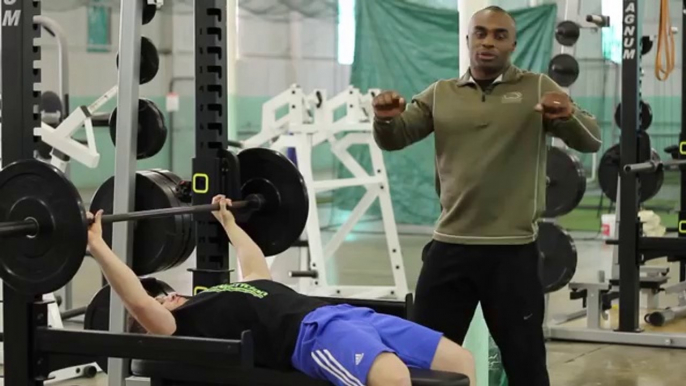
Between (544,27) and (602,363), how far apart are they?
384 centimetres

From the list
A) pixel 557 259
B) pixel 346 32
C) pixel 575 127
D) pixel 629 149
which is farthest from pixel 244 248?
pixel 346 32

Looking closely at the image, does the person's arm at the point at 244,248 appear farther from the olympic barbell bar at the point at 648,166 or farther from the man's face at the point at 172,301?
the olympic barbell bar at the point at 648,166

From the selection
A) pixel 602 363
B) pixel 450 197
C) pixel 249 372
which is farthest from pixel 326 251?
pixel 249 372

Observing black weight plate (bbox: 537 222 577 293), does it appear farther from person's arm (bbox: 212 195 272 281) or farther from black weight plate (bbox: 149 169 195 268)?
person's arm (bbox: 212 195 272 281)

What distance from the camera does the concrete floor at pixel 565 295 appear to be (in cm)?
459

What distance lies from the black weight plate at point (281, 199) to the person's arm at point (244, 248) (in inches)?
7.1

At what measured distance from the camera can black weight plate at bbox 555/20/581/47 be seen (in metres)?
5.68

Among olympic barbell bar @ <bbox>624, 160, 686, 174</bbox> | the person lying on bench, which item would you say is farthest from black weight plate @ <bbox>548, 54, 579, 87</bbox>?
the person lying on bench

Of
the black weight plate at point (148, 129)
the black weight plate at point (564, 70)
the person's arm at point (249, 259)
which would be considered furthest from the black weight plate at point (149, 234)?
the black weight plate at point (564, 70)

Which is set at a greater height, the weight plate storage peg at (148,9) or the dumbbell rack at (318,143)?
the weight plate storage peg at (148,9)

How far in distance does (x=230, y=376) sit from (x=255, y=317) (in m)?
0.17

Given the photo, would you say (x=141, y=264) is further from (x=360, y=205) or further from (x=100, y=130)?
(x=100, y=130)

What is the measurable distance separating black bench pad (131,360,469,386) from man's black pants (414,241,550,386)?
20.5 inches

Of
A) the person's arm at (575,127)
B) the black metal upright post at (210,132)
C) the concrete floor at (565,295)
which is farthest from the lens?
the concrete floor at (565,295)
